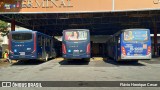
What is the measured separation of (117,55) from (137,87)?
506 inches

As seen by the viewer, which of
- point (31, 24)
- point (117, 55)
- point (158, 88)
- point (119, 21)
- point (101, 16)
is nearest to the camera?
point (158, 88)

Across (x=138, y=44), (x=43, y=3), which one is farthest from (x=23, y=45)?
(x=138, y=44)

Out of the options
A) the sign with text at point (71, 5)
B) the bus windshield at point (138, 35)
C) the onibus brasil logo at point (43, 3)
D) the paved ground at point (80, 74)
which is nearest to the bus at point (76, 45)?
the paved ground at point (80, 74)

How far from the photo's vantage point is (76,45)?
22.2 metres

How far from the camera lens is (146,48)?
2133cm

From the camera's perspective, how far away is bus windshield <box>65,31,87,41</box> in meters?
22.4

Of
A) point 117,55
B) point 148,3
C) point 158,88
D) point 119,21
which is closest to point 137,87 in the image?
point 158,88

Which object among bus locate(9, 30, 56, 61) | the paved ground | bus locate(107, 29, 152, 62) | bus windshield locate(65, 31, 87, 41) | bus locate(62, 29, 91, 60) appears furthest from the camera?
bus windshield locate(65, 31, 87, 41)

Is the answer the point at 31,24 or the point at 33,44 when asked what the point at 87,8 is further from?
the point at 31,24

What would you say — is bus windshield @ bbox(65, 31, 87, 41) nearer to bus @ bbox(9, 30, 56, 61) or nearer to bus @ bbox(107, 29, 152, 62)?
bus @ bbox(9, 30, 56, 61)

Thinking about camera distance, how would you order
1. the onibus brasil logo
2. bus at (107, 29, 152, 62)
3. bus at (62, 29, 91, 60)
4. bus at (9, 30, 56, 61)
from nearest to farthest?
1. bus at (107, 29, 152, 62)
2. bus at (62, 29, 91, 60)
3. bus at (9, 30, 56, 61)
4. the onibus brasil logo

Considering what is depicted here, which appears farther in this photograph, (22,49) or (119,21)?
(119,21)

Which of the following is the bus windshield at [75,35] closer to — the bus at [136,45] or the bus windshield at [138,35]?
the bus at [136,45]

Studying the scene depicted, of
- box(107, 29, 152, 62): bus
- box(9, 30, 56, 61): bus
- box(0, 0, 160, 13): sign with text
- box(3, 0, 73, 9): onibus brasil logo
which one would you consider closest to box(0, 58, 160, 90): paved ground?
box(107, 29, 152, 62): bus
